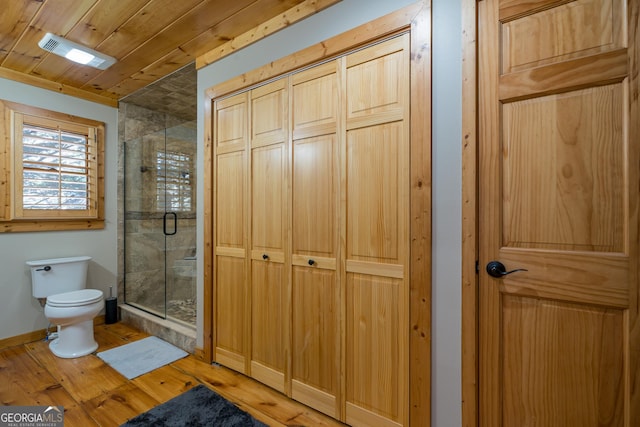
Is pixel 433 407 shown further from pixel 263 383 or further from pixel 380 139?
pixel 380 139

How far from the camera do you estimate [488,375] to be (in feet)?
4.18

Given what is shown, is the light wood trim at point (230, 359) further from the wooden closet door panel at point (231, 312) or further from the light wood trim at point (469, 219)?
the light wood trim at point (469, 219)

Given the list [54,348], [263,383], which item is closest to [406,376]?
[263,383]

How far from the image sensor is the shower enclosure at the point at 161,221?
3.16m

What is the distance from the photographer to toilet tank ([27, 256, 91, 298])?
272 cm

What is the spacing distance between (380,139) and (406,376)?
47.1 inches

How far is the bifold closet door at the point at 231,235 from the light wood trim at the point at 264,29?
0.37m

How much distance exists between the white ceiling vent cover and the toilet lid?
2.00 m

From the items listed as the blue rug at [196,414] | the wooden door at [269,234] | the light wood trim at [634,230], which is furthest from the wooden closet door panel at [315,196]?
the light wood trim at [634,230]

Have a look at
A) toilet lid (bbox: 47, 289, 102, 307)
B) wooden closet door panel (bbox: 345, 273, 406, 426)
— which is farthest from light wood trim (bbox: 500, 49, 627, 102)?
toilet lid (bbox: 47, 289, 102, 307)

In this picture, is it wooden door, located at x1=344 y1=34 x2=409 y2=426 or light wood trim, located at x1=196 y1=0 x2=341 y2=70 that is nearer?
wooden door, located at x1=344 y1=34 x2=409 y2=426

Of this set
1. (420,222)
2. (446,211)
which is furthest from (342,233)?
(446,211)

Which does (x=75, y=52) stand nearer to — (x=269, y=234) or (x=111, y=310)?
(x=269, y=234)

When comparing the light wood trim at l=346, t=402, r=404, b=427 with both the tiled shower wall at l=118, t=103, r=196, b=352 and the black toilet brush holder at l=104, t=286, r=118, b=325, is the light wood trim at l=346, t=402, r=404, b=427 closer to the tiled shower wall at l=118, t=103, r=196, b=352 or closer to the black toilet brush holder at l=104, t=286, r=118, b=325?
the tiled shower wall at l=118, t=103, r=196, b=352
